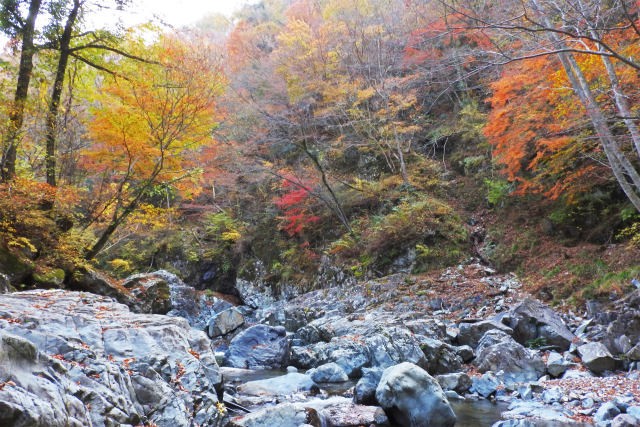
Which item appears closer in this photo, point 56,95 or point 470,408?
point 470,408

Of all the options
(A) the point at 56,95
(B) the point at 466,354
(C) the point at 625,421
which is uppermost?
(A) the point at 56,95

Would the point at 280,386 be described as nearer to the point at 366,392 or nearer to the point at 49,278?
the point at 366,392

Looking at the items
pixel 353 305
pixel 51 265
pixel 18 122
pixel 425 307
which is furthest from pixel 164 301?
pixel 425 307

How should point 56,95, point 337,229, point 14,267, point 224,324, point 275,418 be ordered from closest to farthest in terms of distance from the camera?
1. point 275,418
2. point 14,267
3. point 56,95
4. point 224,324
5. point 337,229

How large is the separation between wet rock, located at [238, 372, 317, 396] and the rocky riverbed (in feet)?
0.11

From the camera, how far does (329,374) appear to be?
22.8 ft

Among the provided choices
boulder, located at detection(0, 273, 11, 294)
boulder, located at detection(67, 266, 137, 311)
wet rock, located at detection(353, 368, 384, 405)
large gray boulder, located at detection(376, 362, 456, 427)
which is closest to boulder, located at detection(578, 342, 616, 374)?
large gray boulder, located at detection(376, 362, 456, 427)

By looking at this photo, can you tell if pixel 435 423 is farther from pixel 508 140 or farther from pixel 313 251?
pixel 313 251

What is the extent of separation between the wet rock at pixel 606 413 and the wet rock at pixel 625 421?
0.19m

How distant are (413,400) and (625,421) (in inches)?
85.0

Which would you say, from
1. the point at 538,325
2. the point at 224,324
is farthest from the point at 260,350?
the point at 538,325

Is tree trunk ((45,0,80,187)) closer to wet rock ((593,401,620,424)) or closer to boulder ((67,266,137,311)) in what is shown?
boulder ((67,266,137,311))

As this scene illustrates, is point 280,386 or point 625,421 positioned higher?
point 625,421

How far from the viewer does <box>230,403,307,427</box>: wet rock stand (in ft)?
13.3
